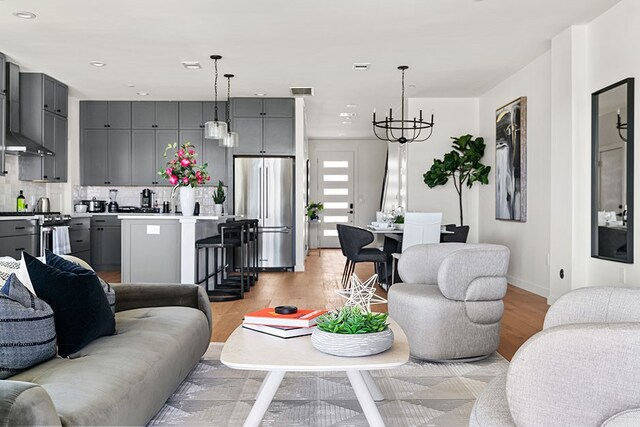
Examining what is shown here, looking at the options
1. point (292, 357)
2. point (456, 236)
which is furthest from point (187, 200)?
point (292, 357)

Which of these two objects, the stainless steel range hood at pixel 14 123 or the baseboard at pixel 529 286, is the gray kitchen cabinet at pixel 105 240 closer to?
the stainless steel range hood at pixel 14 123

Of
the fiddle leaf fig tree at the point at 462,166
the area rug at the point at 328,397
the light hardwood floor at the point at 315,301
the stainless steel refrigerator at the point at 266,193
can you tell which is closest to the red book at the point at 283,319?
the area rug at the point at 328,397

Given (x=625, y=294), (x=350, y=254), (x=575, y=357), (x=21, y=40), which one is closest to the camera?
(x=575, y=357)

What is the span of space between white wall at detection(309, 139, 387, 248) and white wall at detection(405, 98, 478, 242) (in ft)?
18.0

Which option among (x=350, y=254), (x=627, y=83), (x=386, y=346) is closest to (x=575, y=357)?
(x=386, y=346)

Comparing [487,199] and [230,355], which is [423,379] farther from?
[487,199]

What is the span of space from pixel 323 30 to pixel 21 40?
309cm

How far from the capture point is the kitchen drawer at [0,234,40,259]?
20.3ft

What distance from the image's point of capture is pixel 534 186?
6.82 metres

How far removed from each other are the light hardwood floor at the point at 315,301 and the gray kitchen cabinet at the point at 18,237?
4.20 ft

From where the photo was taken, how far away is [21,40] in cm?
603

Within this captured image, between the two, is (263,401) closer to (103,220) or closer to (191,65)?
(191,65)

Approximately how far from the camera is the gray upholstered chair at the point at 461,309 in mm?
3510

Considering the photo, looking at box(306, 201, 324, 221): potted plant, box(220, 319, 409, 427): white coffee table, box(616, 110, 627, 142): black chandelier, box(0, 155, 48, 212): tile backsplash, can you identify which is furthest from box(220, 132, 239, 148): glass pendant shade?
box(306, 201, 324, 221): potted plant
